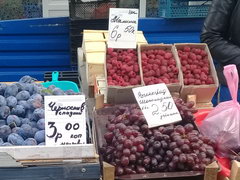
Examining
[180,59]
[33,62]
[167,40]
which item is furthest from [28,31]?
[180,59]

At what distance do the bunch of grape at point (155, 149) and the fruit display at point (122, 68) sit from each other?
1.69 ft

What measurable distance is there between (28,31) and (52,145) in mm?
2713

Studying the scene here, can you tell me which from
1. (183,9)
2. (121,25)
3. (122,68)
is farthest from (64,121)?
(183,9)

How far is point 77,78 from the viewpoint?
2492 mm

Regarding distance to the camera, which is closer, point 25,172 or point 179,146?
point 25,172

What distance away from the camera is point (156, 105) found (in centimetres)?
145

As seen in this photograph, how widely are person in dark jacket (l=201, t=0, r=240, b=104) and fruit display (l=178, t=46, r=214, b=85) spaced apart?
0.59 ft

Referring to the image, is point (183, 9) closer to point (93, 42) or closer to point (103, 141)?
point (93, 42)

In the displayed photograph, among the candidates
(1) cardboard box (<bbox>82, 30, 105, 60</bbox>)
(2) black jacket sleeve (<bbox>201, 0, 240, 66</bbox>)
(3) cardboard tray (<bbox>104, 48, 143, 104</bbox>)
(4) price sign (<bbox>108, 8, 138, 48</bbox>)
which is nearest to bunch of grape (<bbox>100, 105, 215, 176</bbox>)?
(3) cardboard tray (<bbox>104, 48, 143, 104</bbox>)

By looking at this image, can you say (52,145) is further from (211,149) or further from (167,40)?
(167,40)

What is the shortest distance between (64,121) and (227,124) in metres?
0.68

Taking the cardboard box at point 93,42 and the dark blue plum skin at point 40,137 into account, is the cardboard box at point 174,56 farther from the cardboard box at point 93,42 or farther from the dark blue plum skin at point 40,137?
the dark blue plum skin at point 40,137

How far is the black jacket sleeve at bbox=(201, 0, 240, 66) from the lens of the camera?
214 centimetres

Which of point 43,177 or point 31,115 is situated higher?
point 31,115
